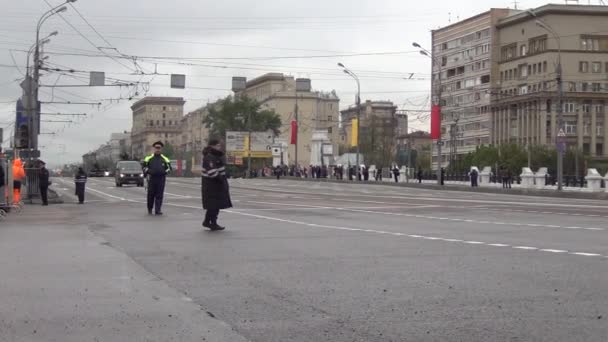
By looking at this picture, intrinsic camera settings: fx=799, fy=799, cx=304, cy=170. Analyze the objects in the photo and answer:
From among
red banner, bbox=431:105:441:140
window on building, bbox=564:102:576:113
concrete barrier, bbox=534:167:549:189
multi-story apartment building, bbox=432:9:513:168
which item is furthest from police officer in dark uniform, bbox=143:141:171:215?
multi-story apartment building, bbox=432:9:513:168

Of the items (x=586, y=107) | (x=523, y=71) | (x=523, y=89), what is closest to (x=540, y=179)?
(x=523, y=89)

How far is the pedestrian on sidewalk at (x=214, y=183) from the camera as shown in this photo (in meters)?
15.2

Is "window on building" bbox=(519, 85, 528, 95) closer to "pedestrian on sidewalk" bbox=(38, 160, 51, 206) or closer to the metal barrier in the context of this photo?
the metal barrier

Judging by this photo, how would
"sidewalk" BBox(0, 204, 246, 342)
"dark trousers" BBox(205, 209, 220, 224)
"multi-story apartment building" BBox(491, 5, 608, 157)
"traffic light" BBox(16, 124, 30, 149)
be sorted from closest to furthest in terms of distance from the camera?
"sidewalk" BBox(0, 204, 246, 342)
"dark trousers" BBox(205, 209, 220, 224)
"traffic light" BBox(16, 124, 30, 149)
"multi-story apartment building" BBox(491, 5, 608, 157)

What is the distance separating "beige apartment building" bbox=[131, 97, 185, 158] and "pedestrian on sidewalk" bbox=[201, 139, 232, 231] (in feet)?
369

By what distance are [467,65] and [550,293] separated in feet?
388

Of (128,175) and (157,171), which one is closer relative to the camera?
(157,171)

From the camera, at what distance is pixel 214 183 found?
1543cm

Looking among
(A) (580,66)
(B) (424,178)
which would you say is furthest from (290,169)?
(A) (580,66)

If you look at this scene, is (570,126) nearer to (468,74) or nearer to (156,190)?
(468,74)

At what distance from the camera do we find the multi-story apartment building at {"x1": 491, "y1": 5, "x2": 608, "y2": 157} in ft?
323

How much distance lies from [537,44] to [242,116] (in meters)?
55.6

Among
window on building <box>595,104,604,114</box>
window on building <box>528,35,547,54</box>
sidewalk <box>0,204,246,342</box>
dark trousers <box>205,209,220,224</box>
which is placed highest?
window on building <box>528,35,547,54</box>

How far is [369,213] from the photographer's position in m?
22.2
